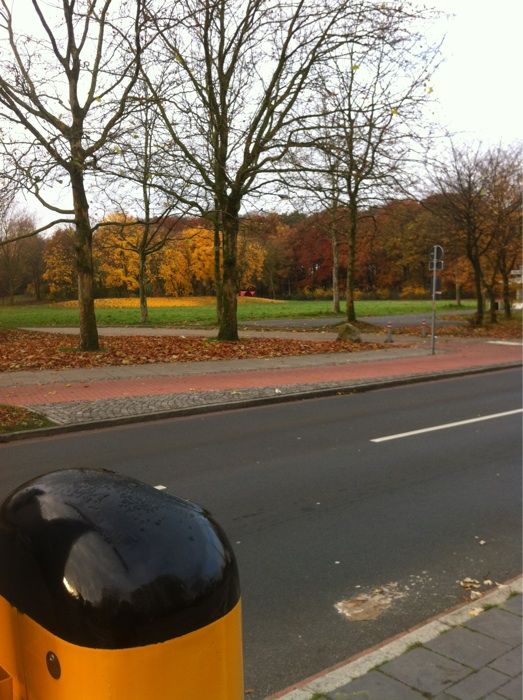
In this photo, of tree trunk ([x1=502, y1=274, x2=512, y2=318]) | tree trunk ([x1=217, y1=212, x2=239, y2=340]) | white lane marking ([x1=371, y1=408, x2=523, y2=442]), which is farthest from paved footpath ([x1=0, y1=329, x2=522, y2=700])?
tree trunk ([x1=502, y1=274, x2=512, y2=318])

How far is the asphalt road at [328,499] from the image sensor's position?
3719 mm

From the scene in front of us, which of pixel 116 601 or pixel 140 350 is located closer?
pixel 116 601

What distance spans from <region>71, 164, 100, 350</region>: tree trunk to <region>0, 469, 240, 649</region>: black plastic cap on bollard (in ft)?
51.5

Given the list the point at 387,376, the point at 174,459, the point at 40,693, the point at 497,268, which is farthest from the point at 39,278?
the point at 40,693

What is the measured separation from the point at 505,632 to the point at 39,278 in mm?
79412

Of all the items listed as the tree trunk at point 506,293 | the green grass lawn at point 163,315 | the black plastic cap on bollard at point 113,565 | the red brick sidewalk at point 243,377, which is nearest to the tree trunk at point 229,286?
the red brick sidewalk at point 243,377

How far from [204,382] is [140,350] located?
16.8 feet

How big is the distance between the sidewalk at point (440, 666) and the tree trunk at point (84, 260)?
571 inches

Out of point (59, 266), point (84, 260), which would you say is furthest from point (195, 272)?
point (84, 260)

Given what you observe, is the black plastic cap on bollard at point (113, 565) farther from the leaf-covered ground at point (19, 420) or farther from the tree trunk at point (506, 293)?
the tree trunk at point (506, 293)

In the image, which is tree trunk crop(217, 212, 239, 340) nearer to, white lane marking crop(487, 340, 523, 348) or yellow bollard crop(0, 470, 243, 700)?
white lane marking crop(487, 340, 523, 348)

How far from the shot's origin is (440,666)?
3.03 metres

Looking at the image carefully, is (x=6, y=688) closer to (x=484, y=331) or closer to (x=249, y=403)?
(x=249, y=403)

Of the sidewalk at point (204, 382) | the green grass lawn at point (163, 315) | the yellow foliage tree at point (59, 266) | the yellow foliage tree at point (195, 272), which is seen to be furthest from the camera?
the yellow foliage tree at point (195, 272)
